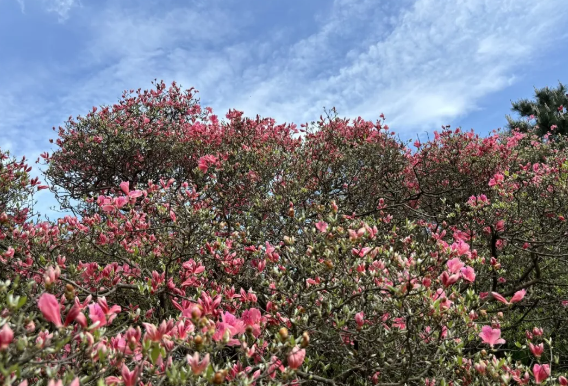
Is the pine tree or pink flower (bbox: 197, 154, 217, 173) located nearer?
pink flower (bbox: 197, 154, 217, 173)

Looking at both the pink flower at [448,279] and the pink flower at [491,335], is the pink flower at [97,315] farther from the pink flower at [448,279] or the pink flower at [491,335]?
the pink flower at [491,335]

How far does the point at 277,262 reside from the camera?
3.16m

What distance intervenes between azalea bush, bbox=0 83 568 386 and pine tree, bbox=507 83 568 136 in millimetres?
6659

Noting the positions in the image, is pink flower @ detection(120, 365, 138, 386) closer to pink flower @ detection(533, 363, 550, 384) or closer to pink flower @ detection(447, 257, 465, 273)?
pink flower @ detection(447, 257, 465, 273)

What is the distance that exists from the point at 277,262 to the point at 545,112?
1719cm

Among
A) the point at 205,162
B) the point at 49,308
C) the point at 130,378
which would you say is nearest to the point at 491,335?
the point at 130,378

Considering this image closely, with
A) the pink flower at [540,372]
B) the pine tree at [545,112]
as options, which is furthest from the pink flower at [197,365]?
the pine tree at [545,112]

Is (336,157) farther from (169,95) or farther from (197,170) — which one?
(169,95)

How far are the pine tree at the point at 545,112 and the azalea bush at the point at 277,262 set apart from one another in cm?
666

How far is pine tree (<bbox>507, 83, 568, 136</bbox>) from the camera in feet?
48.8

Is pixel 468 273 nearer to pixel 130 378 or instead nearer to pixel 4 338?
pixel 130 378

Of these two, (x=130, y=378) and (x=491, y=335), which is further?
(x=491, y=335)

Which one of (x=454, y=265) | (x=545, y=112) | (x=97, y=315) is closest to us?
(x=97, y=315)

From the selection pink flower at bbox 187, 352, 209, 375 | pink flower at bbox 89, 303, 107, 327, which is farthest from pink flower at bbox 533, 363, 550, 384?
pink flower at bbox 89, 303, 107, 327
